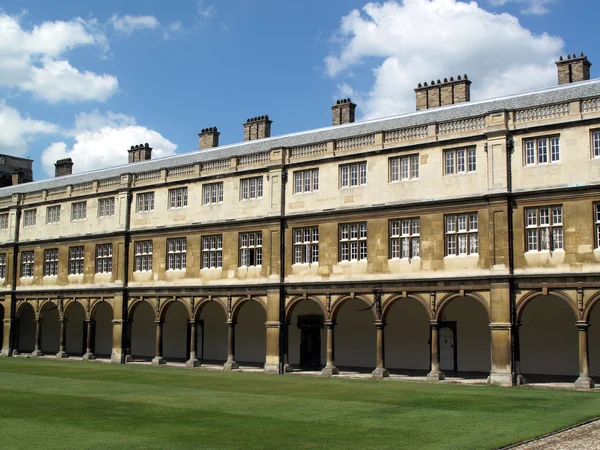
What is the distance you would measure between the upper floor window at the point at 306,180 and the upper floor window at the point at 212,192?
16.2 feet

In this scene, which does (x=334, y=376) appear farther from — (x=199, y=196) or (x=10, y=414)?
(x=10, y=414)

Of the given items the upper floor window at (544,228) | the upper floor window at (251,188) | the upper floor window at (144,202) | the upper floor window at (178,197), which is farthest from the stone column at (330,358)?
the upper floor window at (144,202)

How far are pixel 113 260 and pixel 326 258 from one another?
14.6m

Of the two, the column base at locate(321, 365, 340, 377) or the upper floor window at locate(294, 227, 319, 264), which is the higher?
the upper floor window at locate(294, 227, 319, 264)

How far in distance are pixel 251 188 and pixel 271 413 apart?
19790mm

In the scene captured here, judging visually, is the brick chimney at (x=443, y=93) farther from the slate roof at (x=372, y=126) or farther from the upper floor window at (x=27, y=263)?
the upper floor window at (x=27, y=263)

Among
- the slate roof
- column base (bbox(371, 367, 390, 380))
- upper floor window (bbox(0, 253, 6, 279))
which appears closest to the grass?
column base (bbox(371, 367, 390, 380))

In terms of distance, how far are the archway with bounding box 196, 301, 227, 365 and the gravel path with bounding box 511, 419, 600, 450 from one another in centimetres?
2847

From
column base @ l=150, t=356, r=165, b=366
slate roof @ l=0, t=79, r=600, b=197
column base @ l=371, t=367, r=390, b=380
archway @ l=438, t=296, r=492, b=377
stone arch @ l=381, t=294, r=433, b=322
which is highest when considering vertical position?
slate roof @ l=0, t=79, r=600, b=197

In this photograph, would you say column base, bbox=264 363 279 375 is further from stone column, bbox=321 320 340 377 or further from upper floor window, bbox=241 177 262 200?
upper floor window, bbox=241 177 262 200

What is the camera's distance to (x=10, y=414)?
1914 cm

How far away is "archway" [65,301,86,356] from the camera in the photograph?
Result: 2004 inches

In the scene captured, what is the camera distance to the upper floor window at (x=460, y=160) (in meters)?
31.3

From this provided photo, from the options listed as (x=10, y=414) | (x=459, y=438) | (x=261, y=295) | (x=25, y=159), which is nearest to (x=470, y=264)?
(x=261, y=295)
